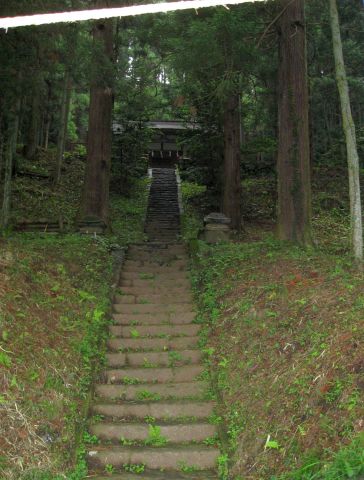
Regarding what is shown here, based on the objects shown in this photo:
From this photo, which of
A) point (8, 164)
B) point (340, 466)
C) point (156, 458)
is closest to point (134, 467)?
point (156, 458)

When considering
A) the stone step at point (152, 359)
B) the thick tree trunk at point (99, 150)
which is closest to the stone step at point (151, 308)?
the stone step at point (152, 359)

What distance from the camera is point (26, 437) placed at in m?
4.57

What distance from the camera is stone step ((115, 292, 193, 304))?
884cm

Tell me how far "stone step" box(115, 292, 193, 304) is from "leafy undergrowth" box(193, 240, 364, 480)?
0.44 m

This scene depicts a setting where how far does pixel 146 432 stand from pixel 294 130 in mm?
6206

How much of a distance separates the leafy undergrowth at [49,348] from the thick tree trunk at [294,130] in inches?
143

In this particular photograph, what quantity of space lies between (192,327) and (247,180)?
1546 centimetres

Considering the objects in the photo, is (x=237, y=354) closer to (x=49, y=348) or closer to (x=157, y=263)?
(x=49, y=348)

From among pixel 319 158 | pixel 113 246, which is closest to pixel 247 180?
pixel 319 158

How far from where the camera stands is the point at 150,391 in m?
6.27

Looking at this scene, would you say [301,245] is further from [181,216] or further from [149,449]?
[181,216]

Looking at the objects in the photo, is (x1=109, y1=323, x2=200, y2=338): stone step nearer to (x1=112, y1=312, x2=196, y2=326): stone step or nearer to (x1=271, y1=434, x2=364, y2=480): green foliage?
(x1=112, y1=312, x2=196, y2=326): stone step

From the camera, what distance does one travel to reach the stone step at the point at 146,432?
5.51m

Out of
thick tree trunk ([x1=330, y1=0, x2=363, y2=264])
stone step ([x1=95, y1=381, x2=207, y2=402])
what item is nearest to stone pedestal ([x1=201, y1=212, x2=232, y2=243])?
thick tree trunk ([x1=330, y1=0, x2=363, y2=264])
